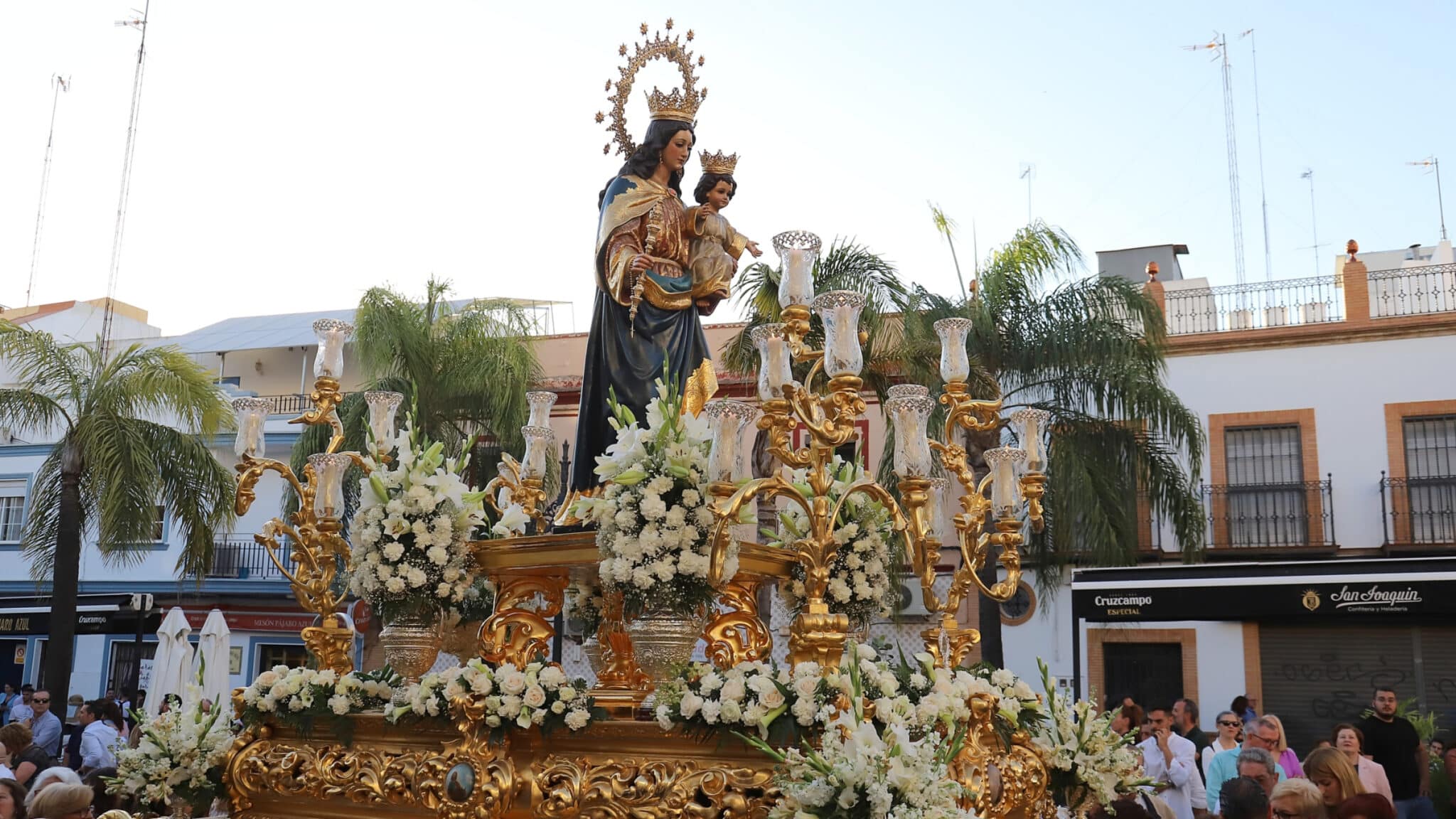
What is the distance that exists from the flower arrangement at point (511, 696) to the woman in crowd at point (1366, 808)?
269 cm

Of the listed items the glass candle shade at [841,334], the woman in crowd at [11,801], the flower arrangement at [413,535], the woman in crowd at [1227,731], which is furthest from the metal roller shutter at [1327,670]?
the woman in crowd at [11,801]

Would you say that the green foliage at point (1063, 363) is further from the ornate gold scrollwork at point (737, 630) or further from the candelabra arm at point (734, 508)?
the candelabra arm at point (734, 508)

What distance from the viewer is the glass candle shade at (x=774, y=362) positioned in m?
4.62

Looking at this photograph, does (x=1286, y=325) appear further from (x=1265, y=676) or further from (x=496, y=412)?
(x=496, y=412)

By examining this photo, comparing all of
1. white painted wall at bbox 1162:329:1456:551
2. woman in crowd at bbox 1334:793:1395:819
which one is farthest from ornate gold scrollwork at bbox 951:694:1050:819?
white painted wall at bbox 1162:329:1456:551

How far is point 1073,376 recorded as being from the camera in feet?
44.7

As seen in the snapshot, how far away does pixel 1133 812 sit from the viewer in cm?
482

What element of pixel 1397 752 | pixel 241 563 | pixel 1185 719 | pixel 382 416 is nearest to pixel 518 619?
pixel 382 416

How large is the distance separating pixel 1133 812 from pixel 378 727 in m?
3.09

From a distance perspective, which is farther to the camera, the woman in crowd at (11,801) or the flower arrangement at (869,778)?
the woman in crowd at (11,801)

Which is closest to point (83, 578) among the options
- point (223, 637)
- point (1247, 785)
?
point (223, 637)

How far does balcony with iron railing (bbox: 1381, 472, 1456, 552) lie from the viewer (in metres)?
16.9

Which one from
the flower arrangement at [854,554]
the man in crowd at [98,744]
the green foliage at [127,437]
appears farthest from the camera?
the green foliage at [127,437]

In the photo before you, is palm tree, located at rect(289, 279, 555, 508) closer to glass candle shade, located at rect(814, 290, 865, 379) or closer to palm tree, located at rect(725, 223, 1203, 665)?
palm tree, located at rect(725, 223, 1203, 665)
